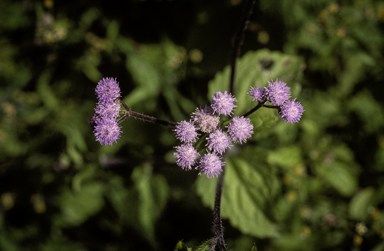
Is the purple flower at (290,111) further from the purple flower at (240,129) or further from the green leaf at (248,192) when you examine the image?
the green leaf at (248,192)

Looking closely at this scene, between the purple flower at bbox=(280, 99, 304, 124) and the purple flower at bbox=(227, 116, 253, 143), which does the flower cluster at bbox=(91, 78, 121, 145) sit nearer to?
the purple flower at bbox=(227, 116, 253, 143)

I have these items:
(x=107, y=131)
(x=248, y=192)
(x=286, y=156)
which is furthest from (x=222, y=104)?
(x=286, y=156)

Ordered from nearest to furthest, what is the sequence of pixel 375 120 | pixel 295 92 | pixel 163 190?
1. pixel 295 92
2. pixel 163 190
3. pixel 375 120

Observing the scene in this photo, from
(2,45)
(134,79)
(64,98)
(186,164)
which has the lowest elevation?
(186,164)

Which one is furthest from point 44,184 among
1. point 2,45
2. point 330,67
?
point 330,67

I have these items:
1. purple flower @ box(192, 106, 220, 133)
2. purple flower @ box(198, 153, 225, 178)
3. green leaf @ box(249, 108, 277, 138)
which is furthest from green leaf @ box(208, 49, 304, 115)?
purple flower @ box(198, 153, 225, 178)

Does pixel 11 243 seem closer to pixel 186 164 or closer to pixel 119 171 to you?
pixel 119 171
